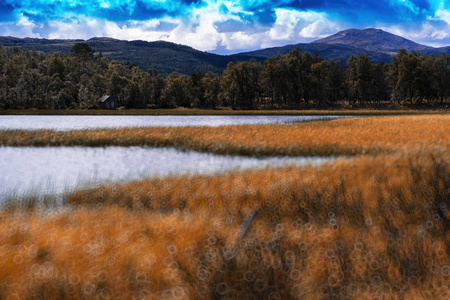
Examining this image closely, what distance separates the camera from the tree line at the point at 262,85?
10450 cm

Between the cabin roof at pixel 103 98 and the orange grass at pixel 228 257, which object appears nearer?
the orange grass at pixel 228 257

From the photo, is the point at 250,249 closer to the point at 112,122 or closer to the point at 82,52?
the point at 112,122

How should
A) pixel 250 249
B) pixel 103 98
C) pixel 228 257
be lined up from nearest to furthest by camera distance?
pixel 228 257 → pixel 250 249 → pixel 103 98

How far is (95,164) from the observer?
21438 mm

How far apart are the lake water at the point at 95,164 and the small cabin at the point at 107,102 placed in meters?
91.2

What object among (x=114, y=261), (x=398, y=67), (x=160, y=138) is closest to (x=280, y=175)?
(x=114, y=261)

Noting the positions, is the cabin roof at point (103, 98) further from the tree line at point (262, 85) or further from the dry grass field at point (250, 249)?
the dry grass field at point (250, 249)

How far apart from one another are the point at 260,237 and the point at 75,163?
17878 mm

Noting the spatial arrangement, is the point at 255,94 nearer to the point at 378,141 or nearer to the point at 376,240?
the point at 378,141

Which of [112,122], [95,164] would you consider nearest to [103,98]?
[112,122]

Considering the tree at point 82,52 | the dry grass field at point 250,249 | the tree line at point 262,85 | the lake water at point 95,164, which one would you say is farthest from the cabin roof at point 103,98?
the dry grass field at point 250,249

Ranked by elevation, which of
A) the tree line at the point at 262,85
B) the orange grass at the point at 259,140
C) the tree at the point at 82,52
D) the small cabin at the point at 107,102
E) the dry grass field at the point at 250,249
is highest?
the tree at the point at 82,52

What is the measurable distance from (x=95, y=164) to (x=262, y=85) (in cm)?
10101

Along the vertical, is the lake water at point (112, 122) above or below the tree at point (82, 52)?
below
